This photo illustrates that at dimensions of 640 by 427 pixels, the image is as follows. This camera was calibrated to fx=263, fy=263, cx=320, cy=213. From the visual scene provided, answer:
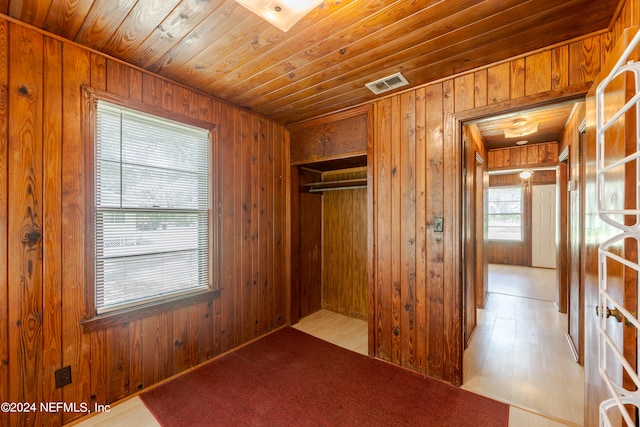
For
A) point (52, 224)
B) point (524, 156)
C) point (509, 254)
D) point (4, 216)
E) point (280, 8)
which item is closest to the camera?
point (280, 8)

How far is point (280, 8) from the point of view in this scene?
4.42 ft

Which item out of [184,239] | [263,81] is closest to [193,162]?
[184,239]

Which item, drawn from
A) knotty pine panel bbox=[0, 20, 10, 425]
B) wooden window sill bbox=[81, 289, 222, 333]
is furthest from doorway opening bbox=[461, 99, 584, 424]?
knotty pine panel bbox=[0, 20, 10, 425]

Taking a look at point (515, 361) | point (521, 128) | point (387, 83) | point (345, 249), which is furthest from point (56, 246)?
point (521, 128)

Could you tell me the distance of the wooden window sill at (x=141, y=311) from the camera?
1.79 m

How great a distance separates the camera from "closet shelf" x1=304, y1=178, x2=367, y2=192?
3068 mm

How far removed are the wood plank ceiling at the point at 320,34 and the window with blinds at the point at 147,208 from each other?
488mm

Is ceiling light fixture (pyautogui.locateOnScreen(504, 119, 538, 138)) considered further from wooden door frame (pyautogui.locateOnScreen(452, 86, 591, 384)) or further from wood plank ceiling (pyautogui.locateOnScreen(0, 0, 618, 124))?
wood plank ceiling (pyautogui.locateOnScreen(0, 0, 618, 124))

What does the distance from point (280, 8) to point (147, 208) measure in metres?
1.69

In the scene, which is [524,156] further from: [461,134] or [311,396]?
[311,396]

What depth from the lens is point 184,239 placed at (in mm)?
2328

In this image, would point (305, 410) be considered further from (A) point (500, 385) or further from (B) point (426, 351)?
(A) point (500, 385)

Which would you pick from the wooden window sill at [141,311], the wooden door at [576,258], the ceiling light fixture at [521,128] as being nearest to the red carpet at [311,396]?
the wooden window sill at [141,311]

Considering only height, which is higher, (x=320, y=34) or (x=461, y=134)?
(x=320, y=34)
